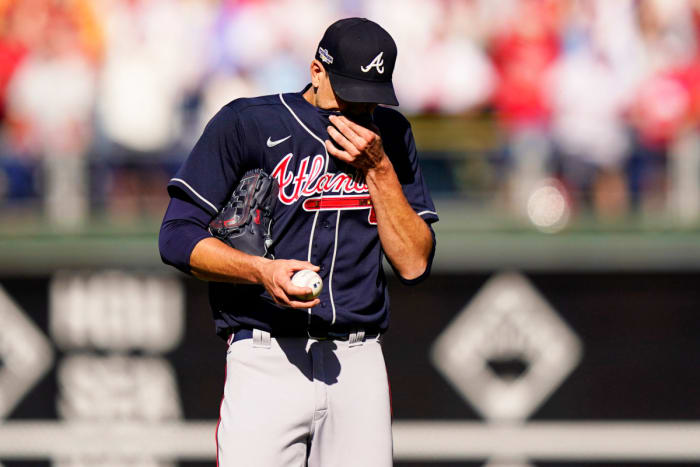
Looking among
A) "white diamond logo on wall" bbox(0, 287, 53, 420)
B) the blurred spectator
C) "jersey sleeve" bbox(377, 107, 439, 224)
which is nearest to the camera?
"jersey sleeve" bbox(377, 107, 439, 224)

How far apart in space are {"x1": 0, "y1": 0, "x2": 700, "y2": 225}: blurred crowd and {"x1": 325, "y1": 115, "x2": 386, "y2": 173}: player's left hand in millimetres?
3483

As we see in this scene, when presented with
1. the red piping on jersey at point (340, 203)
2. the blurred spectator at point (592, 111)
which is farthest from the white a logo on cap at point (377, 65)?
the blurred spectator at point (592, 111)

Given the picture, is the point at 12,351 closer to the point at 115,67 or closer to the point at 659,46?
the point at 115,67

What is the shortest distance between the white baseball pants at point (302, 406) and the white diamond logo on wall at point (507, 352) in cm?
304

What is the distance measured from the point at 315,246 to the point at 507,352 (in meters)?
3.36

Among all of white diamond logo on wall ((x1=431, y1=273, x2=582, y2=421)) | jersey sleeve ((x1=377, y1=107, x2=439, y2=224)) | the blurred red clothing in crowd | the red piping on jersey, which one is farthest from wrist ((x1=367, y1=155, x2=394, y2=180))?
the blurred red clothing in crowd

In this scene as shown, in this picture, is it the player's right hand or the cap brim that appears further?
the cap brim

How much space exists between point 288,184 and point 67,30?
463 centimetres

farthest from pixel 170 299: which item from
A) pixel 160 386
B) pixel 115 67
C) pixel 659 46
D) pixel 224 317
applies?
pixel 659 46

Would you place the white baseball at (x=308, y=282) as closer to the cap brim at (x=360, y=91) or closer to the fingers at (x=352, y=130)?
the fingers at (x=352, y=130)

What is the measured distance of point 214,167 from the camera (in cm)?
322

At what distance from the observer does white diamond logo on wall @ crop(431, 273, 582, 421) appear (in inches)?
250

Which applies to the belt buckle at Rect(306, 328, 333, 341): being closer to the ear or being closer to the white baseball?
the white baseball

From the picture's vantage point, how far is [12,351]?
21.1 feet
